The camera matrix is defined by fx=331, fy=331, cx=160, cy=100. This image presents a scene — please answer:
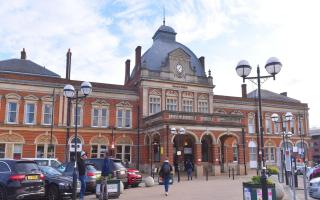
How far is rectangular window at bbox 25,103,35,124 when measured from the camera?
118 ft

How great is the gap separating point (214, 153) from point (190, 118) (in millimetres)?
4622

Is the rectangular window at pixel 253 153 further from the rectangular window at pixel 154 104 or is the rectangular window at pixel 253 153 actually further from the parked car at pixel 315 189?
the parked car at pixel 315 189

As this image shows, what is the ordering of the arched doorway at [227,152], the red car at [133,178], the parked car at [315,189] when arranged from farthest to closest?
the arched doorway at [227,152], the red car at [133,178], the parked car at [315,189]

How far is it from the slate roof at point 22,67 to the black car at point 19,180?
27.7 meters

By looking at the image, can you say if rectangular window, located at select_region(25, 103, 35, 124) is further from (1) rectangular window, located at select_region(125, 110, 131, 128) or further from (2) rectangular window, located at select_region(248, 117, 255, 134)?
(2) rectangular window, located at select_region(248, 117, 255, 134)

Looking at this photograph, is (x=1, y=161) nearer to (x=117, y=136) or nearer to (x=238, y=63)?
(x=238, y=63)

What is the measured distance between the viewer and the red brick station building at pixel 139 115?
35000 mm

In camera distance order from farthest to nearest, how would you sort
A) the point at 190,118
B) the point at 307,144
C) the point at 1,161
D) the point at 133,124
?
the point at 307,144, the point at 133,124, the point at 190,118, the point at 1,161

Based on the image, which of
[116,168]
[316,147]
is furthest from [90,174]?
[316,147]

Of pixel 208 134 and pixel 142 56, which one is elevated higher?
pixel 142 56

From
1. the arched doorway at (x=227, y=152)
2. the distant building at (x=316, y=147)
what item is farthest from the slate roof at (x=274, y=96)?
the distant building at (x=316, y=147)

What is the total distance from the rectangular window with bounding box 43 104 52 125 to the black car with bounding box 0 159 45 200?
23.8 metres

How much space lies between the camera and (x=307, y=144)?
54625 millimetres

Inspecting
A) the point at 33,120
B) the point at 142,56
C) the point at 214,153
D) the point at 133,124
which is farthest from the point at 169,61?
the point at 33,120
